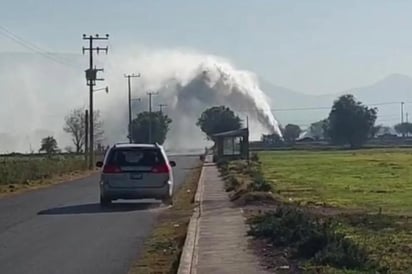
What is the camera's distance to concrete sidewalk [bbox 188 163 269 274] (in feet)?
46.6

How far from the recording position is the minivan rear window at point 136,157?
28578mm

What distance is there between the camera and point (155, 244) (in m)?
18.4

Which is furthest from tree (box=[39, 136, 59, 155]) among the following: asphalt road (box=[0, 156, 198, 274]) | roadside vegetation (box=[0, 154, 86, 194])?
asphalt road (box=[0, 156, 198, 274])

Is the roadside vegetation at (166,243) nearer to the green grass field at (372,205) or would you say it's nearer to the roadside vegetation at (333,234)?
the roadside vegetation at (333,234)

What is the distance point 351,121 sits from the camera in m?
156

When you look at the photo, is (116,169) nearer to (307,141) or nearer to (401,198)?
(401,198)

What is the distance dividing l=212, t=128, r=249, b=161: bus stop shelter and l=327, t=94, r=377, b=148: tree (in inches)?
2791

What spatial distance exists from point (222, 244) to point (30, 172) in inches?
1440

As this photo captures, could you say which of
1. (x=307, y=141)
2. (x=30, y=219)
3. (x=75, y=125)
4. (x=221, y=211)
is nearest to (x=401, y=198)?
(x=221, y=211)

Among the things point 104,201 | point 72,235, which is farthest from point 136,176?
point 72,235

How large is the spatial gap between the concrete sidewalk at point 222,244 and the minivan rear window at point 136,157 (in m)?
1.92

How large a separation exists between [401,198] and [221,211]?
9.24m

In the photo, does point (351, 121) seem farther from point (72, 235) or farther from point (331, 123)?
point (72, 235)

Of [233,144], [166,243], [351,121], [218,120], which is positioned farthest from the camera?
[351,121]
